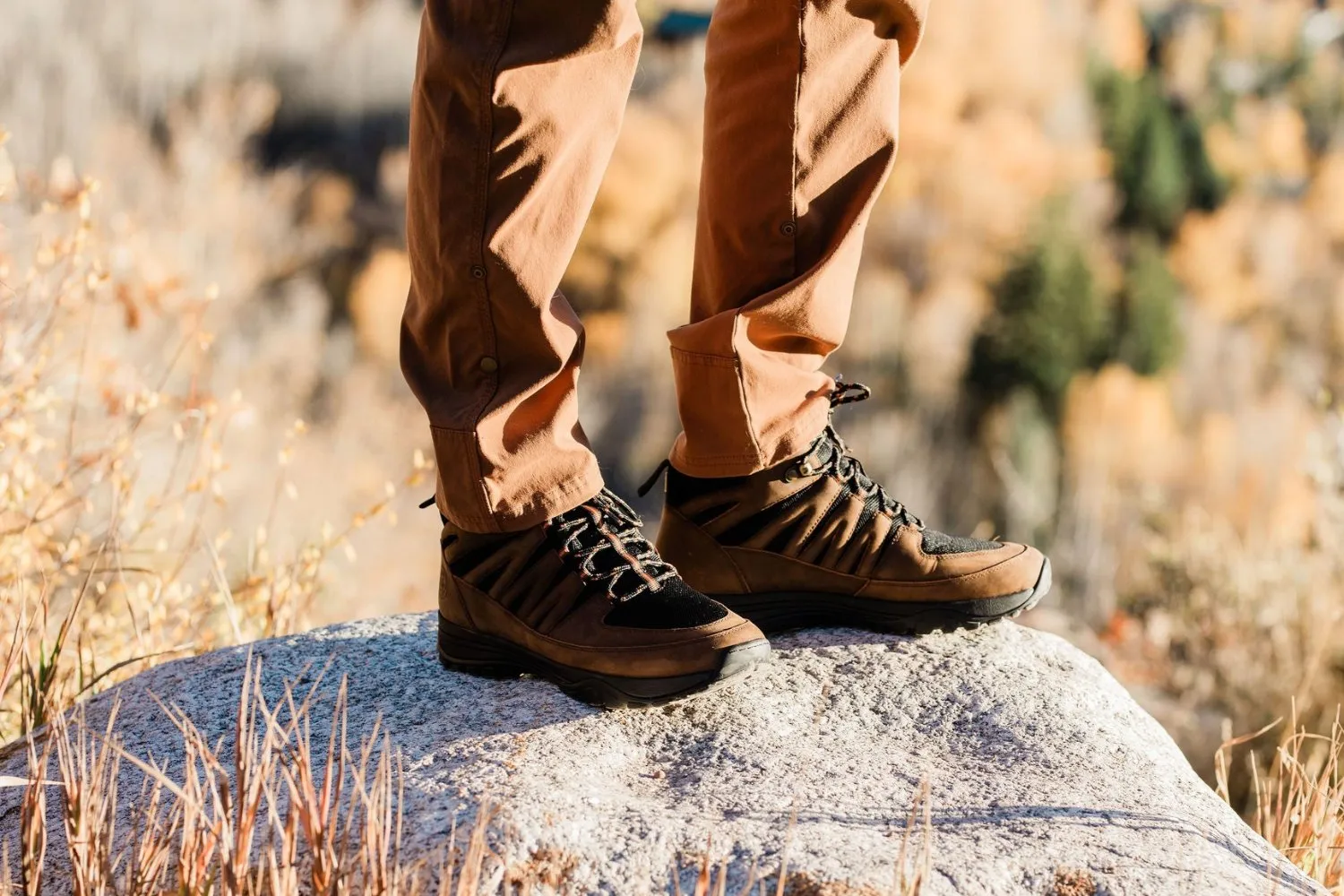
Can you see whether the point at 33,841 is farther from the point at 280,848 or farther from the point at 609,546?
the point at 609,546

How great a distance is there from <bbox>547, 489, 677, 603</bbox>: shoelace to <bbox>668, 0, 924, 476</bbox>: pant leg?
146 mm

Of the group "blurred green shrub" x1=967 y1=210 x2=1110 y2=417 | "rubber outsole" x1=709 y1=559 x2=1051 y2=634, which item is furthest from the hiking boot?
"blurred green shrub" x1=967 y1=210 x2=1110 y2=417

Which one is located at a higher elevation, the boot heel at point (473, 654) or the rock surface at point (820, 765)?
the boot heel at point (473, 654)

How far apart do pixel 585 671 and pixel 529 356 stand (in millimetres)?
355

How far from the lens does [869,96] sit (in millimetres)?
1536

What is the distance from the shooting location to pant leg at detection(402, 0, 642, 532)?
1276 millimetres

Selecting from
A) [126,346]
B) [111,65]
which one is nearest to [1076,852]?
[126,346]

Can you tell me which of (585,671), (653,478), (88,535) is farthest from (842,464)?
(88,535)

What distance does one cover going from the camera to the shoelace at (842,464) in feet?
5.26

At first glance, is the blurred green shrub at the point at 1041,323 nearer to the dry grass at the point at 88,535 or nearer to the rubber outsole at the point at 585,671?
the dry grass at the point at 88,535

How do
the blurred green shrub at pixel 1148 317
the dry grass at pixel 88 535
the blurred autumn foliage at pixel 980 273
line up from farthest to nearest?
the blurred green shrub at pixel 1148 317 < the blurred autumn foliage at pixel 980 273 < the dry grass at pixel 88 535

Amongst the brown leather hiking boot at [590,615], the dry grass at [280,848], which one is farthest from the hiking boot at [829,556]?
the dry grass at [280,848]

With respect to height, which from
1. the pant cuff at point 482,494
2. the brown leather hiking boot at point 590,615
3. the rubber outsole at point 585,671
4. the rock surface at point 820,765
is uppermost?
the pant cuff at point 482,494

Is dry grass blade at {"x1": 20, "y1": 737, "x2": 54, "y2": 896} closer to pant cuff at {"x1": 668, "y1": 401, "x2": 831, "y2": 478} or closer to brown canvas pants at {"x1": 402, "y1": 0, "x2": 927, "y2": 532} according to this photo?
brown canvas pants at {"x1": 402, "y1": 0, "x2": 927, "y2": 532}
